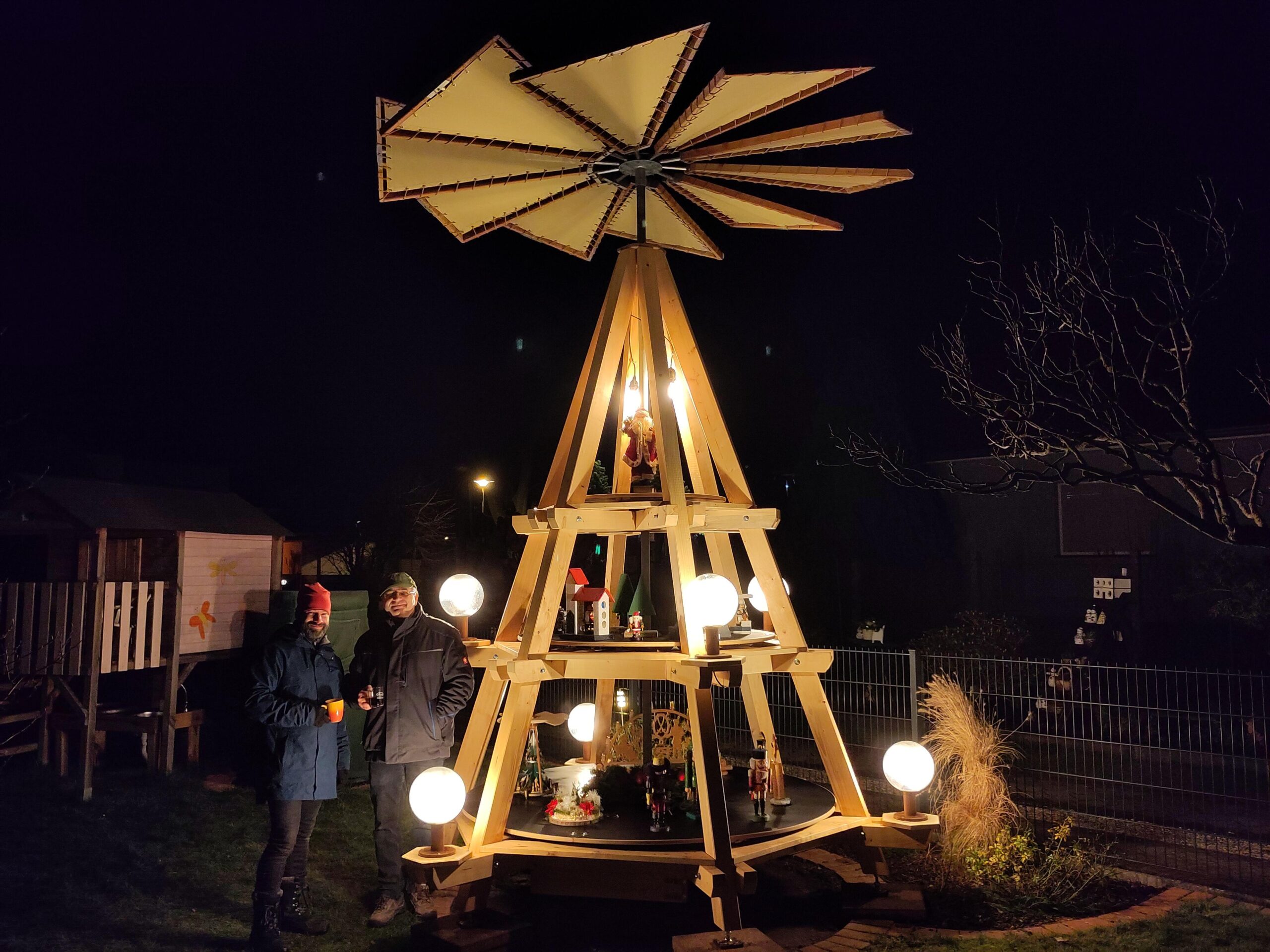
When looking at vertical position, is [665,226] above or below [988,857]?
above

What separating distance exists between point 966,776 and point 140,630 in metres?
8.57

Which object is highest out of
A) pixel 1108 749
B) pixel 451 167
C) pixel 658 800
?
pixel 451 167

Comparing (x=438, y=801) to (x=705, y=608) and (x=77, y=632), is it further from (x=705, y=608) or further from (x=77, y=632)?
(x=77, y=632)

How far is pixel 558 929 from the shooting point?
5.21 metres

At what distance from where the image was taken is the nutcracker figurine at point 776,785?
5.73m

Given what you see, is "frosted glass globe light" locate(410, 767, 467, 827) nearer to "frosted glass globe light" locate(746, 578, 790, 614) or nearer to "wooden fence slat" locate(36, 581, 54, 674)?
"frosted glass globe light" locate(746, 578, 790, 614)

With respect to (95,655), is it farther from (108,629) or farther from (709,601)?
(709,601)

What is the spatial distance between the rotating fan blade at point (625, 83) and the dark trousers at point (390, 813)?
162 inches

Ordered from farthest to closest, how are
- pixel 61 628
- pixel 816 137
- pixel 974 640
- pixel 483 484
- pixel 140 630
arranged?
pixel 483 484 → pixel 974 640 → pixel 140 630 → pixel 61 628 → pixel 816 137

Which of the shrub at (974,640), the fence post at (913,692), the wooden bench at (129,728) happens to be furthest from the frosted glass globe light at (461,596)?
the shrub at (974,640)

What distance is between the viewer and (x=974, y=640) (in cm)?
1214

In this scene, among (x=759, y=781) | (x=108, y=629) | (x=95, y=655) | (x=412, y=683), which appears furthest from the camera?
Result: (x=108, y=629)

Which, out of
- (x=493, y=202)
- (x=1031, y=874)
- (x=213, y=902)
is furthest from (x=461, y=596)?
(x=1031, y=874)

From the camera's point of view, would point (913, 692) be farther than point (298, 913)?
Yes
